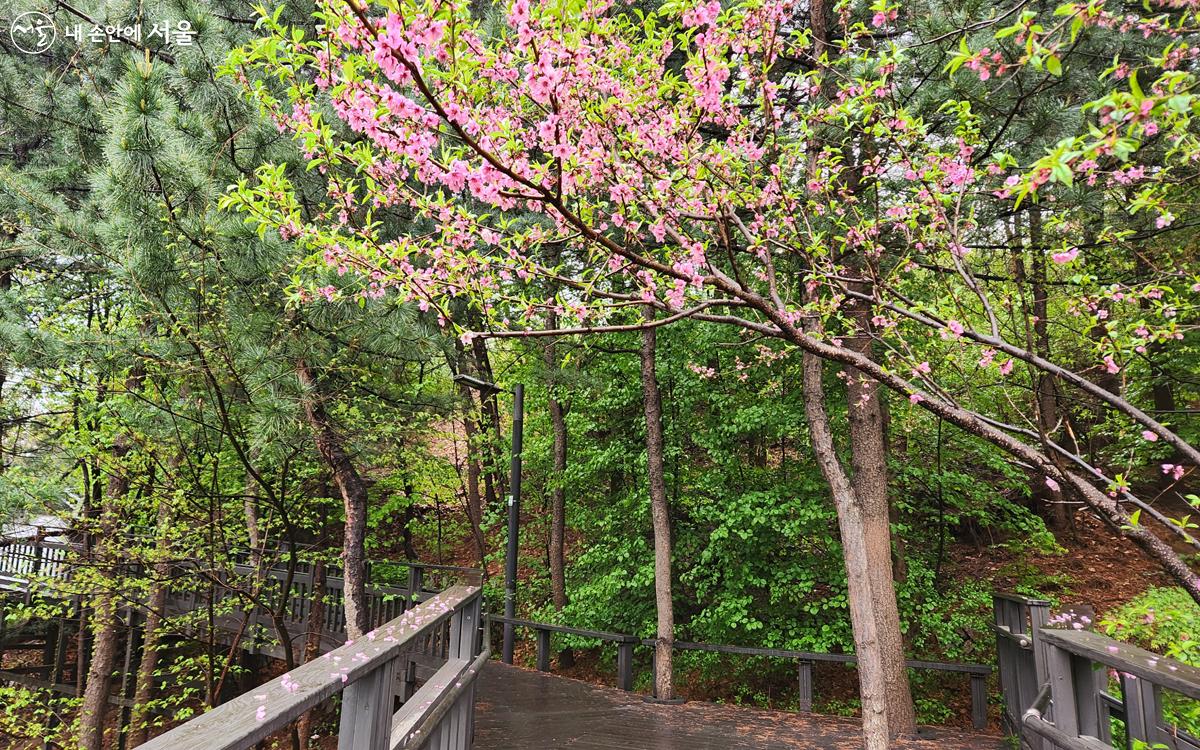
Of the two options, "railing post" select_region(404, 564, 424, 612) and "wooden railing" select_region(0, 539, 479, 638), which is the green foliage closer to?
"wooden railing" select_region(0, 539, 479, 638)

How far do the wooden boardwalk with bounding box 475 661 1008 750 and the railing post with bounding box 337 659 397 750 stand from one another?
3.80m

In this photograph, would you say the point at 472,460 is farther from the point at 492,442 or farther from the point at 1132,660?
the point at 1132,660

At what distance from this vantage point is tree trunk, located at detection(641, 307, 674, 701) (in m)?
7.09

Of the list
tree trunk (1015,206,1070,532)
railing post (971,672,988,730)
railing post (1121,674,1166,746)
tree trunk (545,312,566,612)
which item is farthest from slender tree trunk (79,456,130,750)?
railing post (971,672,988,730)

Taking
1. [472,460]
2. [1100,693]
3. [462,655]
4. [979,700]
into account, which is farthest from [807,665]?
[472,460]

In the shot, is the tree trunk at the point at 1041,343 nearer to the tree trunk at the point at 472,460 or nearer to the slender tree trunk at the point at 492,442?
the tree trunk at the point at 472,460

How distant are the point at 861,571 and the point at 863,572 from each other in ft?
0.06

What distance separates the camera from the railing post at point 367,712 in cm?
189

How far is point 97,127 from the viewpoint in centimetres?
Result: 625

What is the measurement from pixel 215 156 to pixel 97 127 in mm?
2871

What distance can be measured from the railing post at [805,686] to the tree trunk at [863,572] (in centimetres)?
116

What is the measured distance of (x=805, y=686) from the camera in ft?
22.5

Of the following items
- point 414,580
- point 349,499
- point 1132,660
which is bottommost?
point 414,580

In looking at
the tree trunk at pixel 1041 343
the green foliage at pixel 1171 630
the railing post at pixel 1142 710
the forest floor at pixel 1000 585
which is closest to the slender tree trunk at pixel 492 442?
the forest floor at pixel 1000 585
